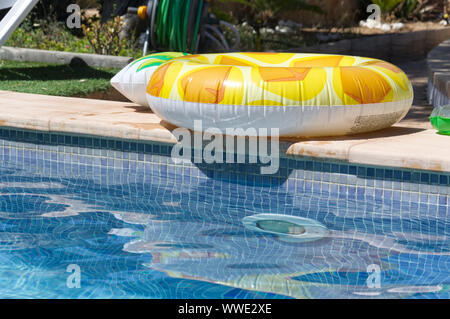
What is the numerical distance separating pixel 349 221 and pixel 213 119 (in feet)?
4.38

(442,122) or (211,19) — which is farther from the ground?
(211,19)

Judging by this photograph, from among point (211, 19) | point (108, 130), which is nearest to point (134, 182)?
point (108, 130)

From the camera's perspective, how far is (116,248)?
4297mm

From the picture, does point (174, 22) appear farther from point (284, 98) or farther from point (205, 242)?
point (205, 242)

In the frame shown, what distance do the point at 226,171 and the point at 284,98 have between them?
80 cm

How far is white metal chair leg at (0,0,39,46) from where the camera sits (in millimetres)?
9102

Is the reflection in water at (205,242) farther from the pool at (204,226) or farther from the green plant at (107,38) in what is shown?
the green plant at (107,38)

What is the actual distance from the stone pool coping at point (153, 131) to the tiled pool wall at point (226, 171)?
11 centimetres

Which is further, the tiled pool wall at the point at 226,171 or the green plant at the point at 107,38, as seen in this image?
the green plant at the point at 107,38

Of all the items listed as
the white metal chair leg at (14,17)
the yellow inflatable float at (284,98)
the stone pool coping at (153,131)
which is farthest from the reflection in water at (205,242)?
the white metal chair leg at (14,17)

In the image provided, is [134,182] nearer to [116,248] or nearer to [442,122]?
[116,248]

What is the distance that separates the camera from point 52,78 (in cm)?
912

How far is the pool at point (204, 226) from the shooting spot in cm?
377
